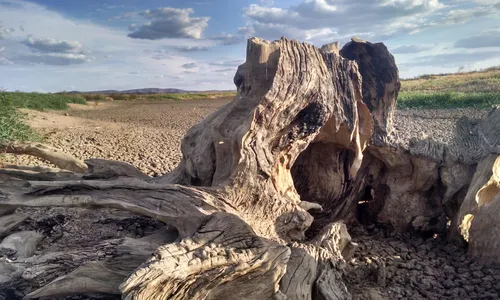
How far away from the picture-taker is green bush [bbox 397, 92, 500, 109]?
22.8 metres

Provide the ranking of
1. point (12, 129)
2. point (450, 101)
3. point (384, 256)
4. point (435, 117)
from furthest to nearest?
point (450, 101), point (435, 117), point (12, 129), point (384, 256)

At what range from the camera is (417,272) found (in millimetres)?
4957

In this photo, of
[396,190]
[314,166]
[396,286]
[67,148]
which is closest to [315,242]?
[396,286]

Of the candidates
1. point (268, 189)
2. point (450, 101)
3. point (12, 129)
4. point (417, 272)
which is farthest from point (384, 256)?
point (450, 101)

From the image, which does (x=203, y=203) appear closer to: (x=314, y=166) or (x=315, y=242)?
(x=315, y=242)

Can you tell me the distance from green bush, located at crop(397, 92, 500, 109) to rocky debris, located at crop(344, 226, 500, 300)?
18759 millimetres

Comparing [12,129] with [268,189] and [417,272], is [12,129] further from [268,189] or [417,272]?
[417,272]

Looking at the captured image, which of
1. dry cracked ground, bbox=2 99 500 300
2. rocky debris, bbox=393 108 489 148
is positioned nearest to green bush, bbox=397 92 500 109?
rocky debris, bbox=393 108 489 148

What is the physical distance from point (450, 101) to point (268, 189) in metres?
22.7

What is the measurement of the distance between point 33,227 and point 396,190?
177 inches

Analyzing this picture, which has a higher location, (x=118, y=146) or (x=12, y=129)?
(x=12, y=129)

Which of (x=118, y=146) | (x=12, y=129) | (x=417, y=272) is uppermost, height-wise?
(x=12, y=129)

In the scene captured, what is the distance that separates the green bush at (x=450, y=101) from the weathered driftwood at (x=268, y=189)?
18.3 meters

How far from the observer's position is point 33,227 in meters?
5.44
